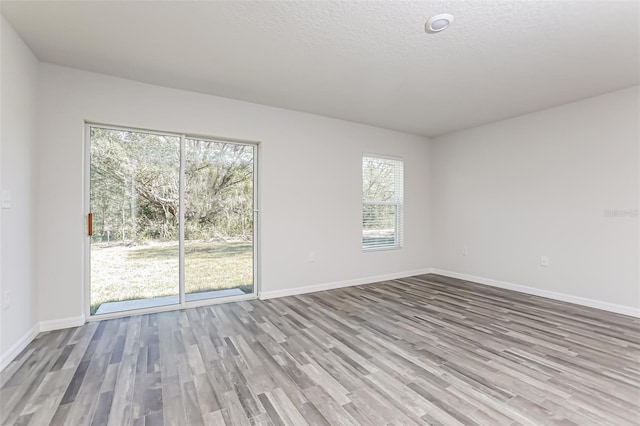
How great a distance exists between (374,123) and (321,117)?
92 cm

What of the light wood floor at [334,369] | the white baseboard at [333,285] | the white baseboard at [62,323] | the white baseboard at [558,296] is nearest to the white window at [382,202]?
the white baseboard at [333,285]

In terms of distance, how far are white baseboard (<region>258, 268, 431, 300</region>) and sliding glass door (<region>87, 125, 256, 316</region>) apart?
0.27 m

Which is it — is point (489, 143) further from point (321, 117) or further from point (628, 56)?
point (321, 117)

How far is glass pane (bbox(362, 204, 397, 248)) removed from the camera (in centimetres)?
481

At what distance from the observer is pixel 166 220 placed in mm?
3373

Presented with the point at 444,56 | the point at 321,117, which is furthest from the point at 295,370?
the point at 321,117

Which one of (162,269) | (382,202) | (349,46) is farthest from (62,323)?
(382,202)

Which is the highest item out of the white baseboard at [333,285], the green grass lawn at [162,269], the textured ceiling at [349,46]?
the textured ceiling at [349,46]

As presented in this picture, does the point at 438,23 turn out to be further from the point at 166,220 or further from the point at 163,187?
the point at 166,220

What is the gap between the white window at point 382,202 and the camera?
4820 mm

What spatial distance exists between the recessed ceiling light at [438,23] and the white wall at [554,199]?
2.74 metres

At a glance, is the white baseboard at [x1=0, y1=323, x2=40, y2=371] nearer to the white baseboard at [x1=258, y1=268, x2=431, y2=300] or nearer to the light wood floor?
the light wood floor

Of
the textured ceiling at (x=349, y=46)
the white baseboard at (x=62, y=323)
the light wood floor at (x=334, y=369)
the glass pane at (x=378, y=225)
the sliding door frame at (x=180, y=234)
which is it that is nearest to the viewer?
the light wood floor at (x=334, y=369)

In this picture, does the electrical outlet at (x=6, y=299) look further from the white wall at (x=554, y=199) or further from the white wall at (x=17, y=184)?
the white wall at (x=554, y=199)
